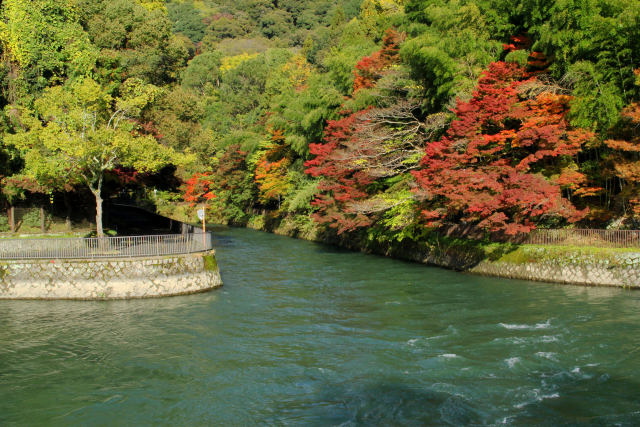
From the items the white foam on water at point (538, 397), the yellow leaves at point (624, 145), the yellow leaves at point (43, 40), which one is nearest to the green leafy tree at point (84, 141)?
the yellow leaves at point (43, 40)

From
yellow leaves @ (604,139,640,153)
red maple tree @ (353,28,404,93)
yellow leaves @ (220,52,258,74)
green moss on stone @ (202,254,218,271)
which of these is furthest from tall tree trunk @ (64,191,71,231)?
yellow leaves @ (220,52,258,74)

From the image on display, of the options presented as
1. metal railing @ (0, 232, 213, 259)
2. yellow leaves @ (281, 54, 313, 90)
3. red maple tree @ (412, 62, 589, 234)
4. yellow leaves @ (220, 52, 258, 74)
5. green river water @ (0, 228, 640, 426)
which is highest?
yellow leaves @ (220, 52, 258, 74)

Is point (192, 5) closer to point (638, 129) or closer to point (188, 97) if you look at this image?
point (188, 97)

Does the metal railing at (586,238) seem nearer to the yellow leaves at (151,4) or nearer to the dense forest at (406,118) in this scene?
the dense forest at (406,118)

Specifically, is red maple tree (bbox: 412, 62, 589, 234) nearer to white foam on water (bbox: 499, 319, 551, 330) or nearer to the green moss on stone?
white foam on water (bbox: 499, 319, 551, 330)

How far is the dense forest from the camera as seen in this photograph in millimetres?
27062

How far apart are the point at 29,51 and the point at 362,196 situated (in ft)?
84.8

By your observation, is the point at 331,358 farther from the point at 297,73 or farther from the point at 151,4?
the point at 151,4

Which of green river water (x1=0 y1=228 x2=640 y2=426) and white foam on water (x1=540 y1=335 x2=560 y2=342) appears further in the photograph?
white foam on water (x1=540 y1=335 x2=560 y2=342)

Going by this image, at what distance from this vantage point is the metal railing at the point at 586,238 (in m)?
25.4

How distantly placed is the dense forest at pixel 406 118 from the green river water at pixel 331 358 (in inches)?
270

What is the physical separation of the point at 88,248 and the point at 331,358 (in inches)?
579

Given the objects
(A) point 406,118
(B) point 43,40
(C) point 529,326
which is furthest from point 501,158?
(B) point 43,40

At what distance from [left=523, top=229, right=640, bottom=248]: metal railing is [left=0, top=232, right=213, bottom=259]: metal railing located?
17.8 metres
